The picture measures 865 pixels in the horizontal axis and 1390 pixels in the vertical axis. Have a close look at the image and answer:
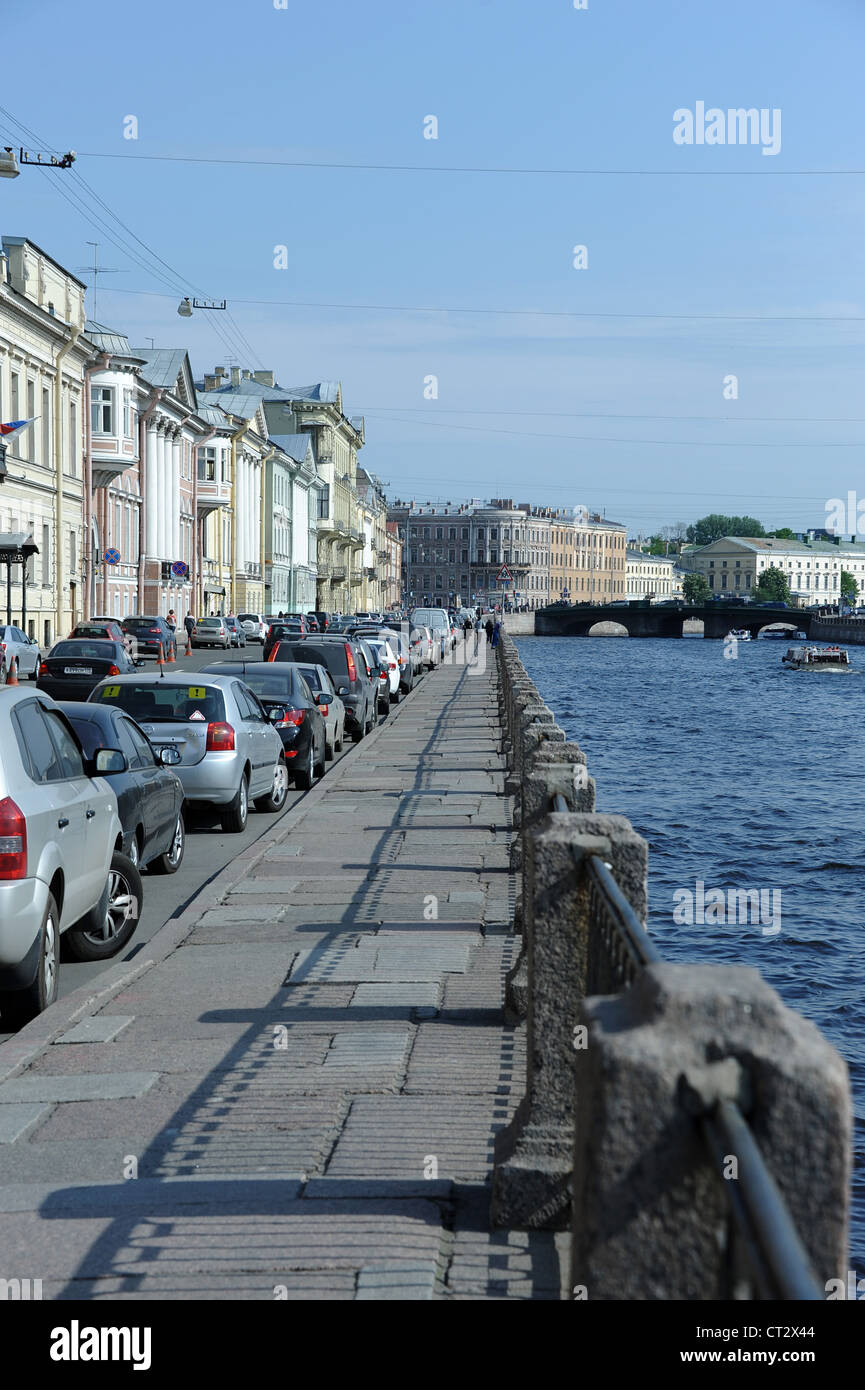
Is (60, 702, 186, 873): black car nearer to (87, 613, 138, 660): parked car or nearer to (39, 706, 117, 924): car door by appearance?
(39, 706, 117, 924): car door

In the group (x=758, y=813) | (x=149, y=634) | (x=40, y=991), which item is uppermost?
(x=149, y=634)

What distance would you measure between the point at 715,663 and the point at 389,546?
9087 centimetres

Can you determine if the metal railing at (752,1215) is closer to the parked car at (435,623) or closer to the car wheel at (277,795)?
the car wheel at (277,795)

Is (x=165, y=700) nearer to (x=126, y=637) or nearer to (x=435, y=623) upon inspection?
(x=126, y=637)

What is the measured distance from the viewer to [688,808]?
26344 millimetres

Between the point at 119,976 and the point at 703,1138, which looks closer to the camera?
the point at 703,1138

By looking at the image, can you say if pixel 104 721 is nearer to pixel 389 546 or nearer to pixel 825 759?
pixel 825 759

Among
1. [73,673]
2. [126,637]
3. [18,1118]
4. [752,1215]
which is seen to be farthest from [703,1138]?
[126,637]

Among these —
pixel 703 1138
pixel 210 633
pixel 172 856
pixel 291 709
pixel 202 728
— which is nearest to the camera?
pixel 703 1138

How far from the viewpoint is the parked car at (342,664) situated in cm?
2562

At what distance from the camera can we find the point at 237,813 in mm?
14922

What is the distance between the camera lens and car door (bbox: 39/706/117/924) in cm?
824

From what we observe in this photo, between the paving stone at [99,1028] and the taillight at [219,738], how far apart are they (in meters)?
7.21

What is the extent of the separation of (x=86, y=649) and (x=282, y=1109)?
29.5m
